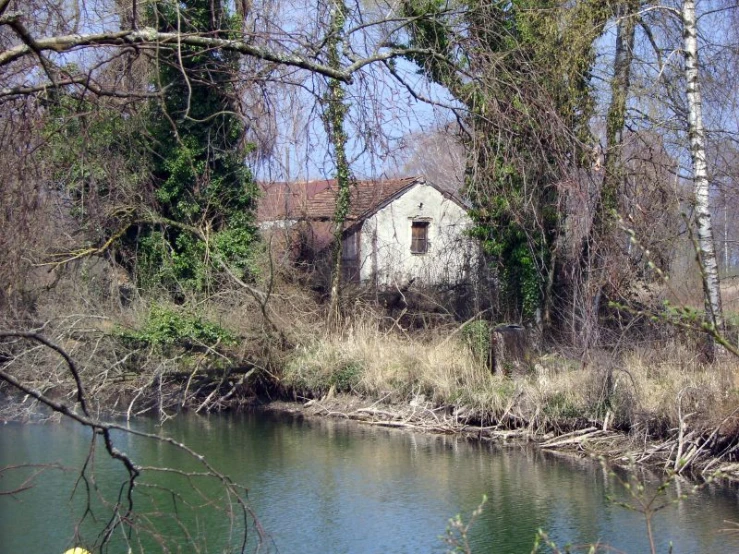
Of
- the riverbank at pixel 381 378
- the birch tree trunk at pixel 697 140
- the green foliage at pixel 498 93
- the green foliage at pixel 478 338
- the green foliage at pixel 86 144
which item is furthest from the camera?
the green foliage at pixel 478 338

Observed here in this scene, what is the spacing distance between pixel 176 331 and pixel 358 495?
5423 mm

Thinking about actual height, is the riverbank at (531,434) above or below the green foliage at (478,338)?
below

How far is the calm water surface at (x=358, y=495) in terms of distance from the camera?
27.2 feet

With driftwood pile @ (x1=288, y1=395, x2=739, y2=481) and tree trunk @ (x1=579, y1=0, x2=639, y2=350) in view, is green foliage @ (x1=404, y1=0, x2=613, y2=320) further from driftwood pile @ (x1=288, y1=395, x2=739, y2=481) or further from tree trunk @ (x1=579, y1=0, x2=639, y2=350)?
driftwood pile @ (x1=288, y1=395, x2=739, y2=481)

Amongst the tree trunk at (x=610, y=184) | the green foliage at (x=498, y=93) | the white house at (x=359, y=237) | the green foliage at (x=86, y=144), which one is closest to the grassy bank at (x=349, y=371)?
the tree trunk at (x=610, y=184)

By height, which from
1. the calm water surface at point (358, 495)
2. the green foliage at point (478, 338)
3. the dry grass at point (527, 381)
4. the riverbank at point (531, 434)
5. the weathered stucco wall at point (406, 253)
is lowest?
the calm water surface at point (358, 495)

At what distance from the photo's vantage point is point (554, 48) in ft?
39.4

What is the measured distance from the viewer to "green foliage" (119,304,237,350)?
46.3 ft

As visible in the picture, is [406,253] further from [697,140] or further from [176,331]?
[697,140]

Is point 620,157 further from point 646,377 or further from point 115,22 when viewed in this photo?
point 115,22

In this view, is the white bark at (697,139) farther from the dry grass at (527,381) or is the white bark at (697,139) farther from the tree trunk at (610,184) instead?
the dry grass at (527,381)

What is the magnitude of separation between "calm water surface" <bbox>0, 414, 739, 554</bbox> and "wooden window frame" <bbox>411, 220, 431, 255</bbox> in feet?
46.1

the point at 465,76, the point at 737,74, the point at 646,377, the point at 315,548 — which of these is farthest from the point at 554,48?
the point at 315,548

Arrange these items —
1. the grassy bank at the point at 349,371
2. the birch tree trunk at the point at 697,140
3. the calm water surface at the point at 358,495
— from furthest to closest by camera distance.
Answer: the birch tree trunk at the point at 697,140, the grassy bank at the point at 349,371, the calm water surface at the point at 358,495
